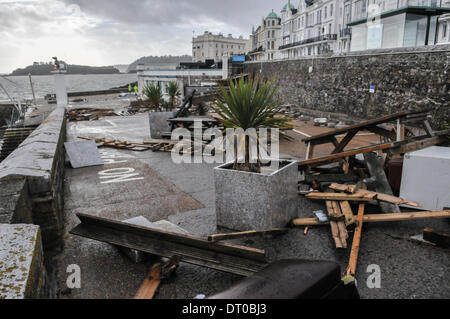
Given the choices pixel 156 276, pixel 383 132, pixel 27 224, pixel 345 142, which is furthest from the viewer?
pixel 345 142

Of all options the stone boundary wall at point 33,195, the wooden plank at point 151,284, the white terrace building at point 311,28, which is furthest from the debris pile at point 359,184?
the white terrace building at point 311,28

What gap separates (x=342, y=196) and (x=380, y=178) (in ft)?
3.74

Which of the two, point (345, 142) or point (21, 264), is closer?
point (21, 264)

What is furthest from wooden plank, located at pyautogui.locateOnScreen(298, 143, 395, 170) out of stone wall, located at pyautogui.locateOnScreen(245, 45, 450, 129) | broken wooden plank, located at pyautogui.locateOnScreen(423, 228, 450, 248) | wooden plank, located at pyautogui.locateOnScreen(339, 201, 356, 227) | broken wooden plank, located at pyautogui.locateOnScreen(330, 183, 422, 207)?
stone wall, located at pyautogui.locateOnScreen(245, 45, 450, 129)

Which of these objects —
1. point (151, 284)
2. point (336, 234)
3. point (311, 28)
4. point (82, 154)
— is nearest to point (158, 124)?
point (82, 154)

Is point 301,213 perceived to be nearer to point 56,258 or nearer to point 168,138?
point 56,258

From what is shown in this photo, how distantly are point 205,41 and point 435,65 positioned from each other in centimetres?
15728

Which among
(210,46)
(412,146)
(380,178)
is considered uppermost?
(210,46)

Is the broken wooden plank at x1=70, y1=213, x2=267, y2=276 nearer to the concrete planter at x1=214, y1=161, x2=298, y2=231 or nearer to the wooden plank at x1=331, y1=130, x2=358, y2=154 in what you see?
the concrete planter at x1=214, y1=161, x2=298, y2=231

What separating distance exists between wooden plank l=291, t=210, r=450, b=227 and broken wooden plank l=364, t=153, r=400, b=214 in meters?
0.32

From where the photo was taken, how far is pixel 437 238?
167 inches

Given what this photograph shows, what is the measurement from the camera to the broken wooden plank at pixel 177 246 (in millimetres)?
3602

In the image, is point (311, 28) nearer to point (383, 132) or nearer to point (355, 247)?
point (383, 132)

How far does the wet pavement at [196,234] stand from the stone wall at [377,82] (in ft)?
23.7
